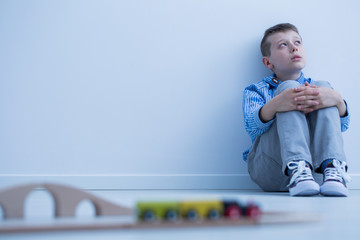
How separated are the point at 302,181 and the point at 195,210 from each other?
0.80 metres

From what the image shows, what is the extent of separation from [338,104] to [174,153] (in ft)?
2.30

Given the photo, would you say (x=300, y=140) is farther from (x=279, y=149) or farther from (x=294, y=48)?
(x=294, y=48)

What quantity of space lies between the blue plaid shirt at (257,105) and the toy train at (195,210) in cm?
94

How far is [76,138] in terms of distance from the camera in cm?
177

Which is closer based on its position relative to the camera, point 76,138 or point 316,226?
point 316,226

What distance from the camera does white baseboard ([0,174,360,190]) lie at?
1716 mm

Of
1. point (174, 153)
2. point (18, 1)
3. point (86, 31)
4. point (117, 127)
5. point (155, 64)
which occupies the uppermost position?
point (18, 1)

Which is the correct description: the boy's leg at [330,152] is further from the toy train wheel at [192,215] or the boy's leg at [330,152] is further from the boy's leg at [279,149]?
the toy train wheel at [192,215]

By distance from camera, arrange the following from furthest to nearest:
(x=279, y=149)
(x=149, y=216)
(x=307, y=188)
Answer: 1. (x=279, y=149)
2. (x=307, y=188)
3. (x=149, y=216)

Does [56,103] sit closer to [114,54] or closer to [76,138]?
[76,138]

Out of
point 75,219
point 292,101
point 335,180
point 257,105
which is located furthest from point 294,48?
point 75,219

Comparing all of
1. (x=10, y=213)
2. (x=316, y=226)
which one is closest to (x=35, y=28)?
(x=10, y=213)

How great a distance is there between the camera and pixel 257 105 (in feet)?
5.36

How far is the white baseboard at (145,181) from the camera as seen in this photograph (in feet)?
5.63
